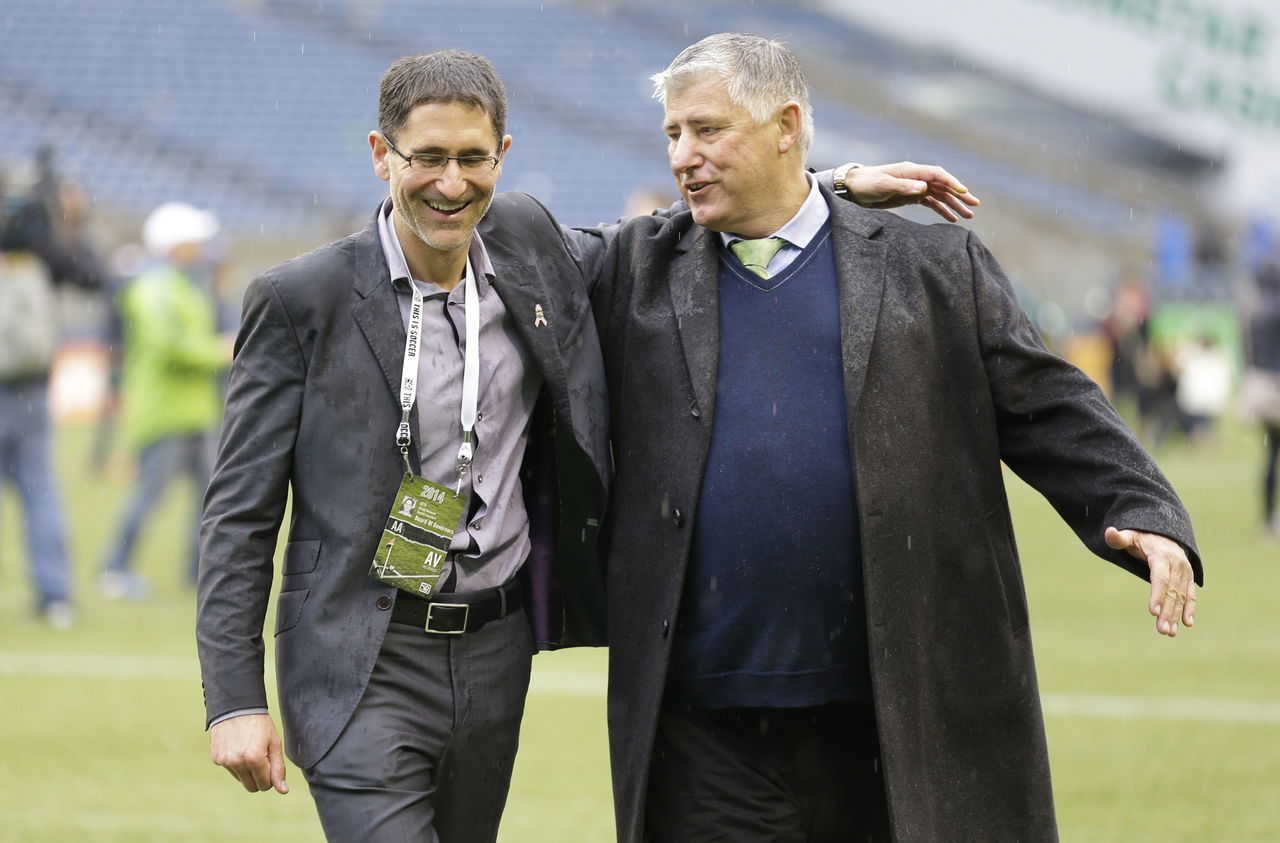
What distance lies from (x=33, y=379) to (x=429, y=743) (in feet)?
23.6

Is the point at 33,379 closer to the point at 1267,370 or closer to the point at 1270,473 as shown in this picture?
the point at 1267,370

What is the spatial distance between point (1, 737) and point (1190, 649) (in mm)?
5776

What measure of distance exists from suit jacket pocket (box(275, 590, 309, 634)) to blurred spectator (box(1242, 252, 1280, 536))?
10.6 metres

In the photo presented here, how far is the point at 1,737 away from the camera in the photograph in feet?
25.5

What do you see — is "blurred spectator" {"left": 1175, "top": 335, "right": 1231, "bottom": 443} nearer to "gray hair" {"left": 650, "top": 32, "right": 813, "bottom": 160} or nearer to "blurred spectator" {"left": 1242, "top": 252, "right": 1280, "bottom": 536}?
"blurred spectator" {"left": 1242, "top": 252, "right": 1280, "bottom": 536}

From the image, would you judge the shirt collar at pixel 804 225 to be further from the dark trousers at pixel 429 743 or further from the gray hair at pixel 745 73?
the dark trousers at pixel 429 743

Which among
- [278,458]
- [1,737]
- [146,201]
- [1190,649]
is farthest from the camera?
[146,201]

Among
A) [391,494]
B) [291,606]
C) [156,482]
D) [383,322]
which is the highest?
[383,322]

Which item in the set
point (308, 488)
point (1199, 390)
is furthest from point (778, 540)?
point (1199, 390)

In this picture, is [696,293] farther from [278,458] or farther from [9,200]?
[9,200]

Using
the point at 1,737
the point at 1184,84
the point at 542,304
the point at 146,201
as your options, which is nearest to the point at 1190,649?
the point at 1,737

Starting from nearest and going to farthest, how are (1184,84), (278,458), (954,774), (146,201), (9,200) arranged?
(278,458)
(954,774)
(9,200)
(146,201)
(1184,84)

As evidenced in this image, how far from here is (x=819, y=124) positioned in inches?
1453

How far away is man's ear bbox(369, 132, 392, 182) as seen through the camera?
12.5 feet
